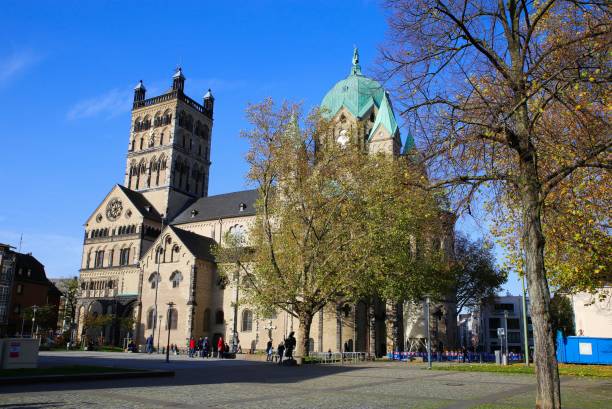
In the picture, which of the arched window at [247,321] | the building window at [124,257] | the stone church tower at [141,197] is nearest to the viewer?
the arched window at [247,321]

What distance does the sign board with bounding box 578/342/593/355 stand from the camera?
111 feet

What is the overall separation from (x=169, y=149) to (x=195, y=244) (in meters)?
21.8

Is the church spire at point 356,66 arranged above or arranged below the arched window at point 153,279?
above

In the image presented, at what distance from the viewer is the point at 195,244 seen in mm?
60438

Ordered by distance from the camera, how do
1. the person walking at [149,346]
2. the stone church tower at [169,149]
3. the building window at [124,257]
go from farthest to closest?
the stone church tower at [169,149] → the building window at [124,257] → the person walking at [149,346]

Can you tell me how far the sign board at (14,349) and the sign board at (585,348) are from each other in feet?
107

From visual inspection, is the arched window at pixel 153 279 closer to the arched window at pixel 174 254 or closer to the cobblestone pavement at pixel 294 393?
the arched window at pixel 174 254

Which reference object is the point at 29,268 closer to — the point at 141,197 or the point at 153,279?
the point at 141,197

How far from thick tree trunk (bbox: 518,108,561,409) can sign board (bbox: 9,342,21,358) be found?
1815 cm

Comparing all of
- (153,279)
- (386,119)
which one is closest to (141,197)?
(153,279)

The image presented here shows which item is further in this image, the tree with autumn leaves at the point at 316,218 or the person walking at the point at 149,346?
the person walking at the point at 149,346

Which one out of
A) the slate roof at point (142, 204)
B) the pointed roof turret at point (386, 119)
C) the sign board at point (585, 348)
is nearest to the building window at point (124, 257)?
the slate roof at point (142, 204)

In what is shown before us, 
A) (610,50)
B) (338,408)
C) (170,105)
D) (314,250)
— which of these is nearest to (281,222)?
(314,250)

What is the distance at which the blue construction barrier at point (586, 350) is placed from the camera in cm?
3322
